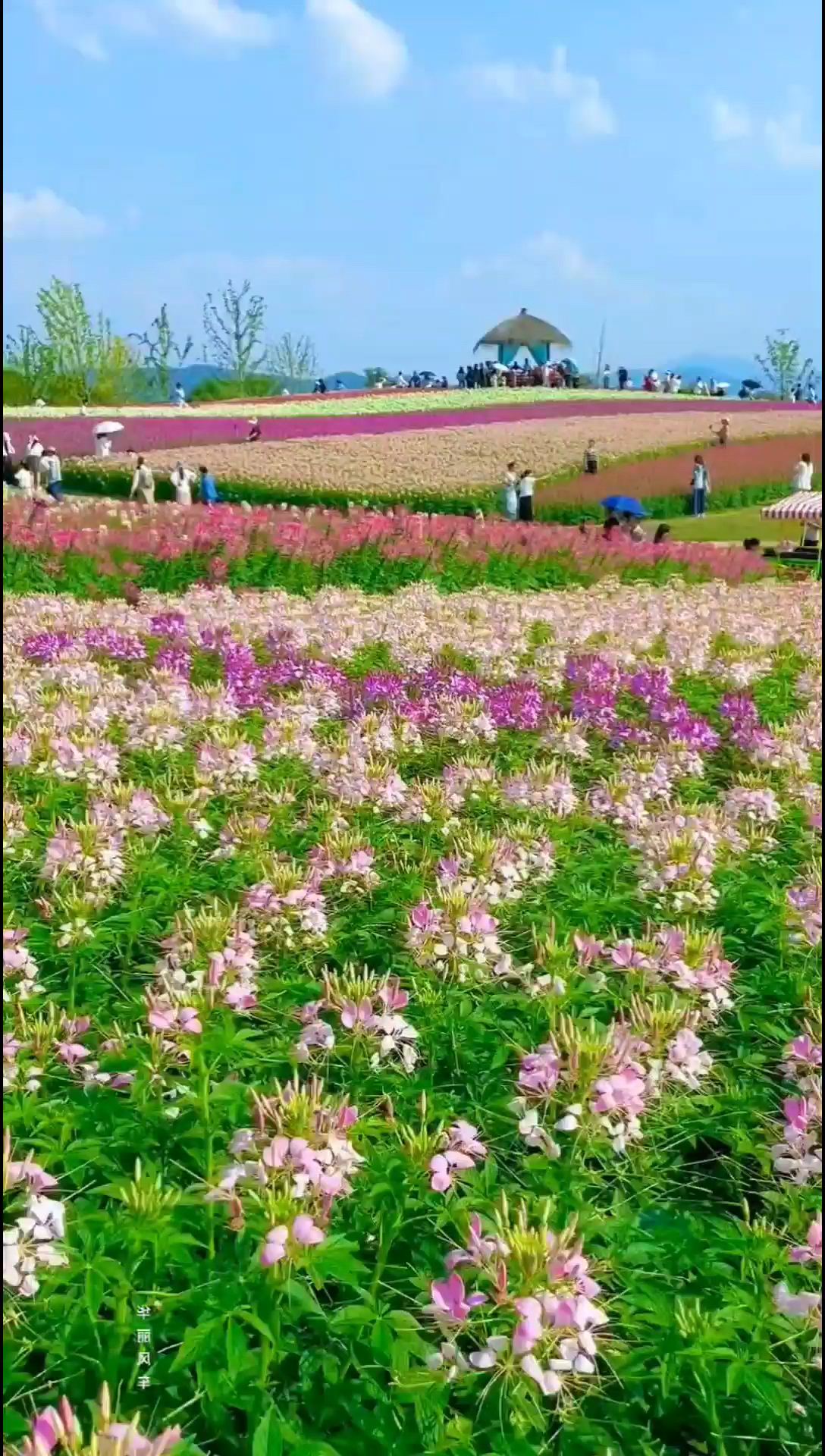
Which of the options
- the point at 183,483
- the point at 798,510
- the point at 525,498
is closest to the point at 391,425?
the point at 183,483

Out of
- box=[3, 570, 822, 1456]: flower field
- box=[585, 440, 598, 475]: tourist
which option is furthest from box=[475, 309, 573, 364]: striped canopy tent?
box=[3, 570, 822, 1456]: flower field

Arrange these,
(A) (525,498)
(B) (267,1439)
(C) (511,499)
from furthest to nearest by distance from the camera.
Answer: (C) (511,499) < (A) (525,498) < (B) (267,1439)

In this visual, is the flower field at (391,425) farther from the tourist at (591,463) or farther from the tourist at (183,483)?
the tourist at (591,463)

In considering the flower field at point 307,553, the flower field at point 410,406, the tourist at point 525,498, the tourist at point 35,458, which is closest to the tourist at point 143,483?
the tourist at point 35,458

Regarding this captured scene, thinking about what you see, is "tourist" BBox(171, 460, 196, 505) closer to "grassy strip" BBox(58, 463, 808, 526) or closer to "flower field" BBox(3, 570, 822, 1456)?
"grassy strip" BBox(58, 463, 808, 526)

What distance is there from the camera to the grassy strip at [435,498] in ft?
66.4

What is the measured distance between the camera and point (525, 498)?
19.0 m

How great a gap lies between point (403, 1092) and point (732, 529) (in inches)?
756

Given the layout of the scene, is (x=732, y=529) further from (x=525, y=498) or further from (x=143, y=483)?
(x=143, y=483)

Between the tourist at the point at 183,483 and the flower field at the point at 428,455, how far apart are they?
1.45 metres

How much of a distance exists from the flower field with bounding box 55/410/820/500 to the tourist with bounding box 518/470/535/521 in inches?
60.5

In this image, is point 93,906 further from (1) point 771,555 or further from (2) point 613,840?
(1) point 771,555

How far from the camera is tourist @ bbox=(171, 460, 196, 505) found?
1942 centimetres

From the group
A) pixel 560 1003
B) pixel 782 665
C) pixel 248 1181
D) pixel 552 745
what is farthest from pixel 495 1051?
pixel 782 665
